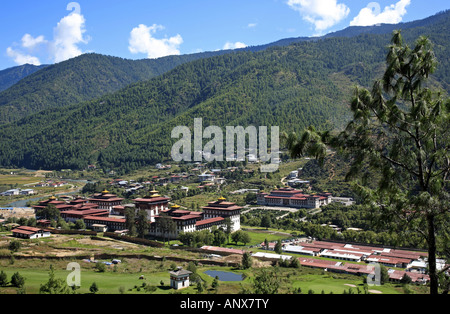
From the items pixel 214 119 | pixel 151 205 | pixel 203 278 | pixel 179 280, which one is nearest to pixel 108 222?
pixel 151 205

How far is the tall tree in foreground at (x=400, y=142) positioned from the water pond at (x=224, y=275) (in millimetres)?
28940

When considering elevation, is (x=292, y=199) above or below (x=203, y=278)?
above

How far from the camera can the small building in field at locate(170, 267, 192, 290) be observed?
31.9 metres

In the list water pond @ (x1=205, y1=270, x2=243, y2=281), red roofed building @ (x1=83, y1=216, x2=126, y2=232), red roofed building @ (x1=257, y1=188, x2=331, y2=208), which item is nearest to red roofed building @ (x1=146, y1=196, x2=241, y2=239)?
red roofed building @ (x1=83, y1=216, x2=126, y2=232)

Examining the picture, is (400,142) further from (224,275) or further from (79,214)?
(79,214)

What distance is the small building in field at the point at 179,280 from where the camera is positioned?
31.9 meters

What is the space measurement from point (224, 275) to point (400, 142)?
31389 millimetres

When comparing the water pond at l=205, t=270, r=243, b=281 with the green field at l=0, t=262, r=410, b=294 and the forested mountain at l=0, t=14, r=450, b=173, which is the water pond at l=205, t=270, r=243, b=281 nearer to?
the green field at l=0, t=262, r=410, b=294

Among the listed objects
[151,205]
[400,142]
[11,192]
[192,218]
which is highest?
[400,142]

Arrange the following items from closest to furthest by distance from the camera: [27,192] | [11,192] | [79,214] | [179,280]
Result: [179,280] < [79,214] < [11,192] < [27,192]

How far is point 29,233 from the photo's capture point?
4862cm

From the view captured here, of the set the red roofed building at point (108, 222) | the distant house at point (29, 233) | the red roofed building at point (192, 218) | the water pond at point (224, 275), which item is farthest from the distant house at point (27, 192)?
the water pond at point (224, 275)

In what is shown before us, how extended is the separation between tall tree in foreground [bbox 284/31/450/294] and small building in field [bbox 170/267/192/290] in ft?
82.9

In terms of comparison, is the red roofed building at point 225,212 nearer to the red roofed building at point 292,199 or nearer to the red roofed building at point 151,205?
the red roofed building at point 151,205
